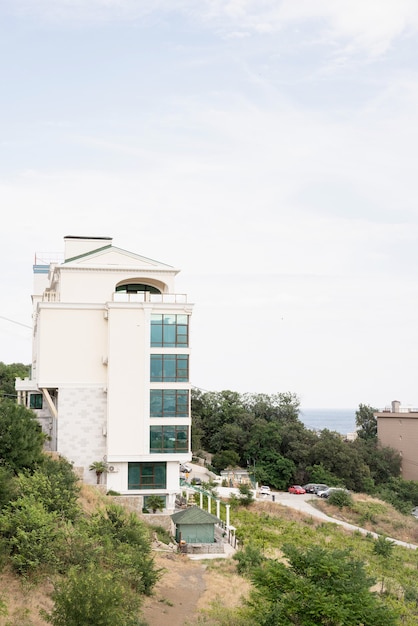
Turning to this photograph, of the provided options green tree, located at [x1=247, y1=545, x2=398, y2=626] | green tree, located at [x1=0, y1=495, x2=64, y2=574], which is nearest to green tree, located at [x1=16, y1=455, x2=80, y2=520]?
green tree, located at [x1=0, y1=495, x2=64, y2=574]

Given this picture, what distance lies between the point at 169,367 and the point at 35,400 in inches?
313

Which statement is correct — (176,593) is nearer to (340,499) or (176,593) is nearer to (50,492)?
(50,492)

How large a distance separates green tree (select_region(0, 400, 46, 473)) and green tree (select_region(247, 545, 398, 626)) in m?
9.74

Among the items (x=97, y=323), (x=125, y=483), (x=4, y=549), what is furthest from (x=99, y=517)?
(x=97, y=323)

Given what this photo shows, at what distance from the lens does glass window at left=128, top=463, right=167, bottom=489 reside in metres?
32.4

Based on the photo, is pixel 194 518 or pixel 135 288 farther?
pixel 135 288

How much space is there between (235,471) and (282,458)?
3902mm

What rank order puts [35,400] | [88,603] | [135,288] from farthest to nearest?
[135,288], [35,400], [88,603]

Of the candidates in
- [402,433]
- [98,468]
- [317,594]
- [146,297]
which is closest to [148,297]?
[146,297]

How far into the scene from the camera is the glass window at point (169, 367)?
32.9m

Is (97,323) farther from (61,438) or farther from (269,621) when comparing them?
(269,621)

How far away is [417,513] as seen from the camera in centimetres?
5038

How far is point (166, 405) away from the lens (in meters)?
32.8

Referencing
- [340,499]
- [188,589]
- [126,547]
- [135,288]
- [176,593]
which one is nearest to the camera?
[126,547]
